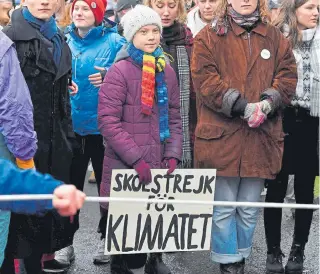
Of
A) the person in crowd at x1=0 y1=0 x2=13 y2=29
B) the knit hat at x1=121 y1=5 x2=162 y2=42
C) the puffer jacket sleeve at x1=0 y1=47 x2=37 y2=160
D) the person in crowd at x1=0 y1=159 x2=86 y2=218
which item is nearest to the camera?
the person in crowd at x1=0 y1=159 x2=86 y2=218

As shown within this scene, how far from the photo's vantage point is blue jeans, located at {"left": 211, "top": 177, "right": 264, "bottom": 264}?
494cm

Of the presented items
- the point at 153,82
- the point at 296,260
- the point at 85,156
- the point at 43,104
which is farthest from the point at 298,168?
the point at 43,104

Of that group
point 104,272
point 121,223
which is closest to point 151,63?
point 121,223

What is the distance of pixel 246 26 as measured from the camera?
15.9 ft

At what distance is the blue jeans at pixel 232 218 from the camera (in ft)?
16.2

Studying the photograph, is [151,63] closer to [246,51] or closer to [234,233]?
[246,51]

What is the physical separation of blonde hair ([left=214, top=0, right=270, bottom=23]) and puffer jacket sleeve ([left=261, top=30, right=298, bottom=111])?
0.47 feet

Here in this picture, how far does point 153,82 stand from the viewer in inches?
189

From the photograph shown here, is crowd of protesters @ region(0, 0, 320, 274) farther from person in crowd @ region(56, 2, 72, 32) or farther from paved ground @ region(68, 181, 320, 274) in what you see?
person in crowd @ region(56, 2, 72, 32)

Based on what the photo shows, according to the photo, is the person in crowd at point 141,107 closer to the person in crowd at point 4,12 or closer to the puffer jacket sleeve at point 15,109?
the puffer jacket sleeve at point 15,109

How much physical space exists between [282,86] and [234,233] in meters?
0.96

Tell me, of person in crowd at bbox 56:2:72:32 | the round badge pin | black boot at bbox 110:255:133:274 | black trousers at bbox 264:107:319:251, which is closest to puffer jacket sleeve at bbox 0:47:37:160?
black boot at bbox 110:255:133:274

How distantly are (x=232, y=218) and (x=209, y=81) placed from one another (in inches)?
34.7

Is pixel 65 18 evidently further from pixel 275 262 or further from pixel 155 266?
pixel 275 262
